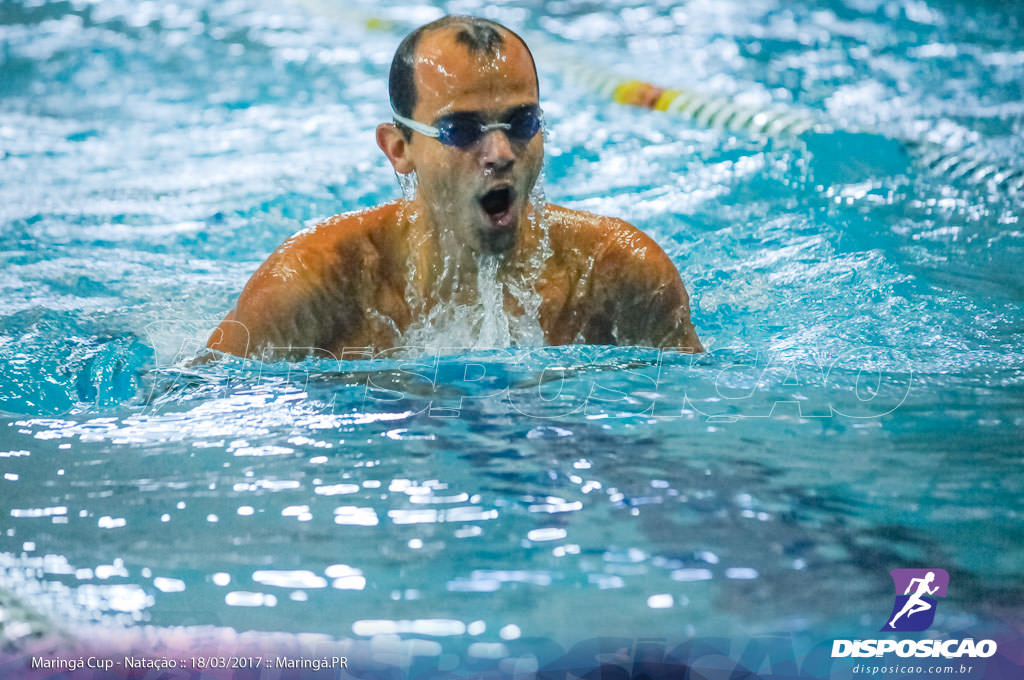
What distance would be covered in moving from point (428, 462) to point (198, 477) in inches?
17.1

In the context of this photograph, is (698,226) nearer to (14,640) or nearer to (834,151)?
(834,151)

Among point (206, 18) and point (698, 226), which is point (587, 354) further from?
point (206, 18)

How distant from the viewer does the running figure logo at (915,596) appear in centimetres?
165

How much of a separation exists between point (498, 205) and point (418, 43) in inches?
16.7

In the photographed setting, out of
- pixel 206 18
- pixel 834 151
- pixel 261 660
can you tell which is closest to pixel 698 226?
pixel 834 151

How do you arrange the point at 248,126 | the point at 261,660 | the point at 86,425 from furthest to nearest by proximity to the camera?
the point at 248,126, the point at 86,425, the point at 261,660

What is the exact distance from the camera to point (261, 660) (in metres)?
1.61

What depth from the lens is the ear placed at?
262cm

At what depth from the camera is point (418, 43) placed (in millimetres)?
2527

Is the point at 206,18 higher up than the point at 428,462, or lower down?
higher up

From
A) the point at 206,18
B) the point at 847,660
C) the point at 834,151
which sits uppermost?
the point at 206,18

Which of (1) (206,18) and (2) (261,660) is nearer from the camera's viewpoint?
(2) (261,660)

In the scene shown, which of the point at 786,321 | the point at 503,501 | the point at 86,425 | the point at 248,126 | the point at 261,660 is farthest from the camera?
the point at 248,126

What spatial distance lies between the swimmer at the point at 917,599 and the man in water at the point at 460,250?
103 centimetres
